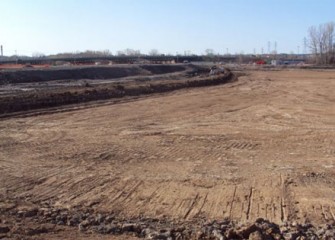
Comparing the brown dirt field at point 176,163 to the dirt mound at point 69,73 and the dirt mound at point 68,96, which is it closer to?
the dirt mound at point 68,96

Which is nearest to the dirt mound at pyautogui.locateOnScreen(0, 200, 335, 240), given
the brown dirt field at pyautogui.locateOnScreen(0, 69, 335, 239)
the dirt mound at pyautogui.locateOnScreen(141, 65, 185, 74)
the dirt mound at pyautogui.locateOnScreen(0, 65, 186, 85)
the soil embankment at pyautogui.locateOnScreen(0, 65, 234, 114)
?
the brown dirt field at pyautogui.locateOnScreen(0, 69, 335, 239)

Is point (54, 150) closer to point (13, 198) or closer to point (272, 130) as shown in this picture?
point (13, 198)

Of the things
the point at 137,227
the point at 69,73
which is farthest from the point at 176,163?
the point at 69,73

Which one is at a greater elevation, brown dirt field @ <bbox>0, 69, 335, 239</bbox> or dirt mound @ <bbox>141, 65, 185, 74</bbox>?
brown dirt field @ <bbox>0, 69, 335, 239</bbox>

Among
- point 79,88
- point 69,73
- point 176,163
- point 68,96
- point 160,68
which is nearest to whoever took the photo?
point 176,163

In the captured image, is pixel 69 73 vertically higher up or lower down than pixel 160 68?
higher up

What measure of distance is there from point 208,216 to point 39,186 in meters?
4.05

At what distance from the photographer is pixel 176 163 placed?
497 inches

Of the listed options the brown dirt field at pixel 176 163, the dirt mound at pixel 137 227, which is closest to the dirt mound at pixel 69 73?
the brown dirt field at pixel 176 163

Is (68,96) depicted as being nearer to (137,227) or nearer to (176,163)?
(176,163)

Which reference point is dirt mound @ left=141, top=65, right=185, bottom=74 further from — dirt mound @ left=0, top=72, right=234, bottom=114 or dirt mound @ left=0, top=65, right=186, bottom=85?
dirt mound @ left=0, top=72, right=234, bottom=114

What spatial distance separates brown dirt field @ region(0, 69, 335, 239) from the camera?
363 inches

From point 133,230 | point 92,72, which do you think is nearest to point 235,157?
point 133,230

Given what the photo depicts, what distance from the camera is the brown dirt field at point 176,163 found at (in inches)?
363
